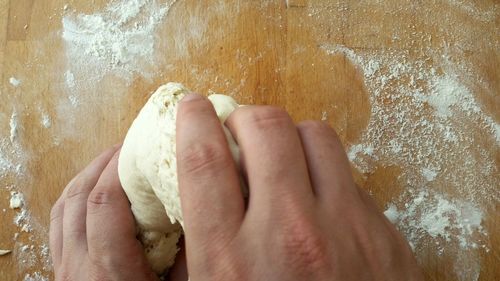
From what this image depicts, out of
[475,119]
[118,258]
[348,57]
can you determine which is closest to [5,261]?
[118,258]

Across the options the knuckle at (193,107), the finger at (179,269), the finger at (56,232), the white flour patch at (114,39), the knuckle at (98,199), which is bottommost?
the finger at (179,269)

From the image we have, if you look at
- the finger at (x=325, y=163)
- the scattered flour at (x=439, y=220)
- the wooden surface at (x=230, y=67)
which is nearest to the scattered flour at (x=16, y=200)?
the wooden surface at (x=230, y=67)

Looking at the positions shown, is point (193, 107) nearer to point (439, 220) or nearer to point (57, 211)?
point (57, 211)

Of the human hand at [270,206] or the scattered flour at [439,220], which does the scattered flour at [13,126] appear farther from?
the scattered flour at [439,220]

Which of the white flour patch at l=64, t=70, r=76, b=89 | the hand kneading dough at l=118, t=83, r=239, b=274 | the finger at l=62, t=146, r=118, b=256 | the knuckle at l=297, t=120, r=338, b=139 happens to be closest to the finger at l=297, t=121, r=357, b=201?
the knuckle at l=297, t=120, r=338, b=139

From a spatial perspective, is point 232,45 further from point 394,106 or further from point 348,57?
point 394,106

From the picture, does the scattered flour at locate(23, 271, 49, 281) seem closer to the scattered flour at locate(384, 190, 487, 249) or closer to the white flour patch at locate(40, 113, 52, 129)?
the white flour patch at locate(40, 113, 52, 129)
